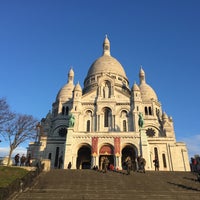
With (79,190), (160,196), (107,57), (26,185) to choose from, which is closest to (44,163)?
(26,185)

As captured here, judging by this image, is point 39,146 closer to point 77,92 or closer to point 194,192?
point 77,92

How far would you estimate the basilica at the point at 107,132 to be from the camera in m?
31.4

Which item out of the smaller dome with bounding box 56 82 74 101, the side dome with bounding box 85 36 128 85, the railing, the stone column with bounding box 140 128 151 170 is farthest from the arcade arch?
the side dome with bounding box 85 36 128 85

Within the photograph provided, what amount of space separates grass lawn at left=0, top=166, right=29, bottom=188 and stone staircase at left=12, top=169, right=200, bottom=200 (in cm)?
211

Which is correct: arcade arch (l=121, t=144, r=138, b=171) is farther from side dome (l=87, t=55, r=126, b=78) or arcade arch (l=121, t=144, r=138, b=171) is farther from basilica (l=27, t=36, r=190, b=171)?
side dome (l=87, t=55, r=126, b=78)

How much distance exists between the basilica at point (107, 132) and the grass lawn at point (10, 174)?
971 centimetres

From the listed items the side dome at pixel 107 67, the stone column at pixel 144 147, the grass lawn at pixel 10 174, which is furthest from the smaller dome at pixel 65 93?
the grass lawn at pixel 10 174

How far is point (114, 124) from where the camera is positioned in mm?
35375

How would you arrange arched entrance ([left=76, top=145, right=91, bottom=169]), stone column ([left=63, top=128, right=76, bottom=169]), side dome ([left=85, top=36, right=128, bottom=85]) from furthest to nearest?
side dome ([left=85, top=36, right=128, bottom=85]), arched entrance ([left=76, top=145, right=91, bottom=169]), stone column ([left=63, top=128, right=76, bottom=169])

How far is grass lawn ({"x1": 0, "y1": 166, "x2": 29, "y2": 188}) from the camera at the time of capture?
57.2 feet

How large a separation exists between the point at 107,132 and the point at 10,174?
16.1 metres

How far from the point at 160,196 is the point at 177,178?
656cm

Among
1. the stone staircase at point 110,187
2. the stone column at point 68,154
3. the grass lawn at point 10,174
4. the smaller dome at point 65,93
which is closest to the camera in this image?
the stone staircase at point 110,187

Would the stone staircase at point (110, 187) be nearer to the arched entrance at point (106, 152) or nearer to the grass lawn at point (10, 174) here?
the grass lawn at point (10, 174)
